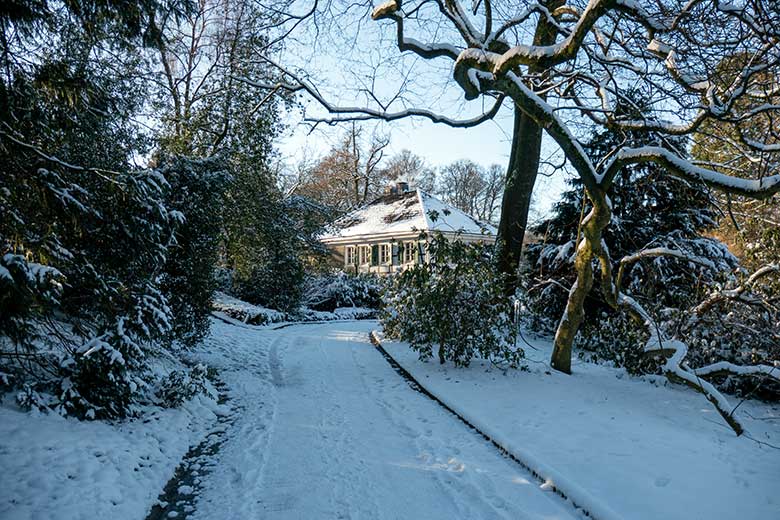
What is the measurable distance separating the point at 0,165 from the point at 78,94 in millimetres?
978

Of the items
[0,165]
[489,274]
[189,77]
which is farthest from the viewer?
[189,77]

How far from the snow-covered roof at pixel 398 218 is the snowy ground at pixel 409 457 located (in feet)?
63.1

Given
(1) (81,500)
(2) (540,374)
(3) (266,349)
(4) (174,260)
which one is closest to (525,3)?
(2) (540,374)

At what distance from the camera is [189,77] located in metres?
18.1

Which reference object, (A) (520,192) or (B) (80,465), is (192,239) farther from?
(A) (520,192)

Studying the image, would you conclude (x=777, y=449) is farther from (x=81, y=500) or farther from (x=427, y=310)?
(x=81, y=500)

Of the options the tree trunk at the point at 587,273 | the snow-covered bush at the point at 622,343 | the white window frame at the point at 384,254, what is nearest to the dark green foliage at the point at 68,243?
the tree trunk at the point at 587,273

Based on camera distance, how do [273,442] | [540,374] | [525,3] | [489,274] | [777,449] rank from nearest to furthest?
1. [777,449]
2. [273,442]
3. [540,374]
4. [489,274]
5. [525,3]

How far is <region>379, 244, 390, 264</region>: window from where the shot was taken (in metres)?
29.7

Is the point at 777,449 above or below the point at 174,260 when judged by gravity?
below

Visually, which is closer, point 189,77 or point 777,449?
point 777,449

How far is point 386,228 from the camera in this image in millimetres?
29016

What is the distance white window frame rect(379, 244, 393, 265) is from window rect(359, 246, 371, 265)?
51.4 inches

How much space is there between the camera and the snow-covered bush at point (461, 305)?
809 centimetres
